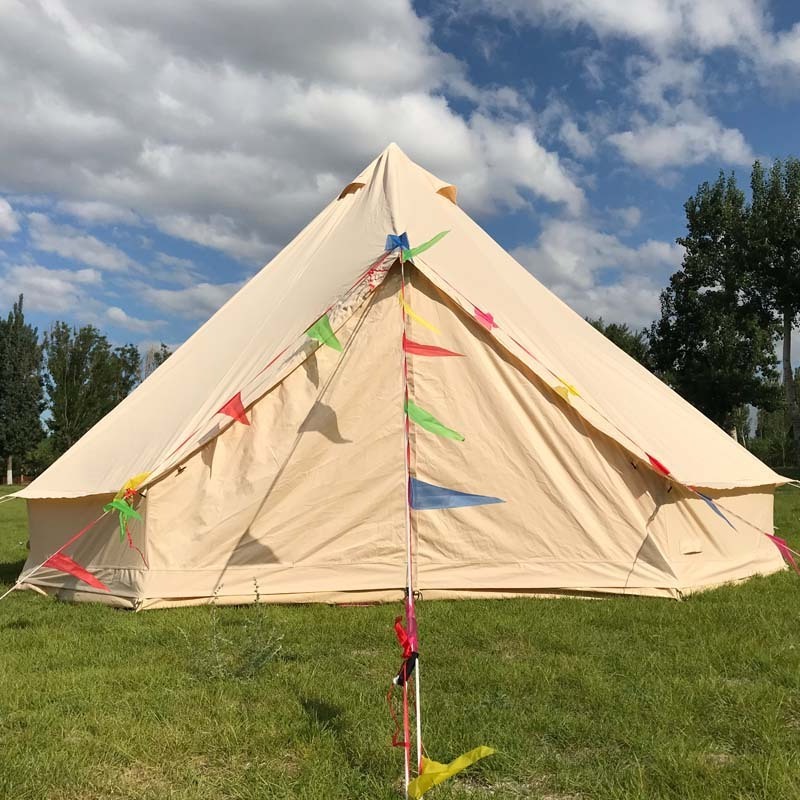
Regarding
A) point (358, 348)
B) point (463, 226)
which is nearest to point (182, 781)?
point (358, 348)

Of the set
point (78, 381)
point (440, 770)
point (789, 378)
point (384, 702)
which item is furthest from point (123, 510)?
point (78, 381)

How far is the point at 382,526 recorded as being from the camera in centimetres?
472

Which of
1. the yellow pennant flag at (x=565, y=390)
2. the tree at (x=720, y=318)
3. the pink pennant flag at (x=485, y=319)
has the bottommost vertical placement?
the yellow pennant flag at (x=565, y=390)

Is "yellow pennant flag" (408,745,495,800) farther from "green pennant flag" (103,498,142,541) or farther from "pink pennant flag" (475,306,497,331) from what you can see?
"pink pennant flag" (475,306,497,331)

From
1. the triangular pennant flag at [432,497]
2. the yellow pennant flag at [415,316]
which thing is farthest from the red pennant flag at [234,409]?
the triangular pennant flag at [432,497]

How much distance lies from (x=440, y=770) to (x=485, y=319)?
3.40 metres

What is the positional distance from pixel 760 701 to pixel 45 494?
456 cm

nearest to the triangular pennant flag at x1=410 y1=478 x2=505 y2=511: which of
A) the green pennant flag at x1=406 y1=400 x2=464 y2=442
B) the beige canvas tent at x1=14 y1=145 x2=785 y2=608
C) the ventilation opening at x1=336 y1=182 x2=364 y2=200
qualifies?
the green pennant flag at x1=406 y1=400 x2=464 y2=442

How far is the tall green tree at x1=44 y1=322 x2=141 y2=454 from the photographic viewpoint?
27250 millimetres

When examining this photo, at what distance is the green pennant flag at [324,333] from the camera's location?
4.67 metres

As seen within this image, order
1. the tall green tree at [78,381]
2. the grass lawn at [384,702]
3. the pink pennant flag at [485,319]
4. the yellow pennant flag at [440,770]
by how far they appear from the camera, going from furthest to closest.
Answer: the tall green tree at [78,381]
the pink pennant flag at [485,319]
the grass lawn at [384,702]
the yellow pennant flag at [440,770]

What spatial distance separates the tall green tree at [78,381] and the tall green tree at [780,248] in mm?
22713

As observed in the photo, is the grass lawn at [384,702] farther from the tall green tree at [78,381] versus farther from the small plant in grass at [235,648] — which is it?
the tall green tree at [78,381]

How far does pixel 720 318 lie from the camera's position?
72.1ft
